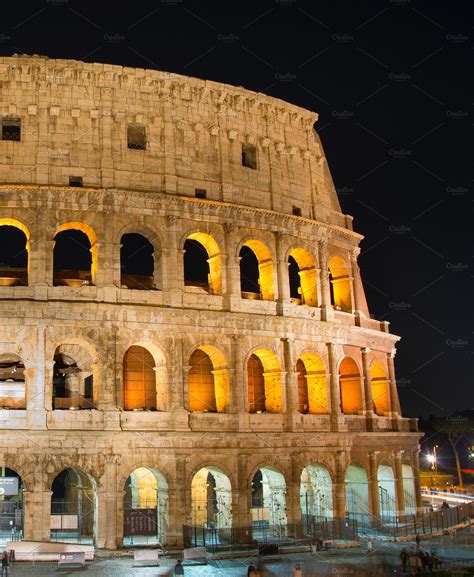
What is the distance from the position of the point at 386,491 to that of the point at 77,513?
14409mm

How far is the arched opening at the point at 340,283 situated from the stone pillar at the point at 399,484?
294 inches

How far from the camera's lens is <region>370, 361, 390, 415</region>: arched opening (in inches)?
1551

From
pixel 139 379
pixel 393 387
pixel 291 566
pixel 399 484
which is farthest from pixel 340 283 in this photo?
pixel 291 566

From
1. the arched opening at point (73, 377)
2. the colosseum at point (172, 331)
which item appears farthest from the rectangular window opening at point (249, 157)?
the arched opening at point (73, 377)

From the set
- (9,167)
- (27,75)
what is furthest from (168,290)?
(27,75)

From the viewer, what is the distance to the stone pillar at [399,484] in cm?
3706

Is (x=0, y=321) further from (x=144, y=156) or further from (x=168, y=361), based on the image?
(x=144, y=156)

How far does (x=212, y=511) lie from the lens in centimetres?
3594

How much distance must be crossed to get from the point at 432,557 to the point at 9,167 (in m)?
20.8

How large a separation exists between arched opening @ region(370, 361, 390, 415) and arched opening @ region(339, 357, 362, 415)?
5.05ft

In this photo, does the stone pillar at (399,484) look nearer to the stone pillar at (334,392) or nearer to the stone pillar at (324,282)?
the stone pillar at (334,392)

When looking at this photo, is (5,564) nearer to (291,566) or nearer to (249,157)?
(291,566)

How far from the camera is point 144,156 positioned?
107ft

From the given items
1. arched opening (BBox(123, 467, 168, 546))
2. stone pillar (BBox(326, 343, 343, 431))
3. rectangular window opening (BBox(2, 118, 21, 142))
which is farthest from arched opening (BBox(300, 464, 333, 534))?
rectangular window opening (BBox(2, 118, 21, 142))
